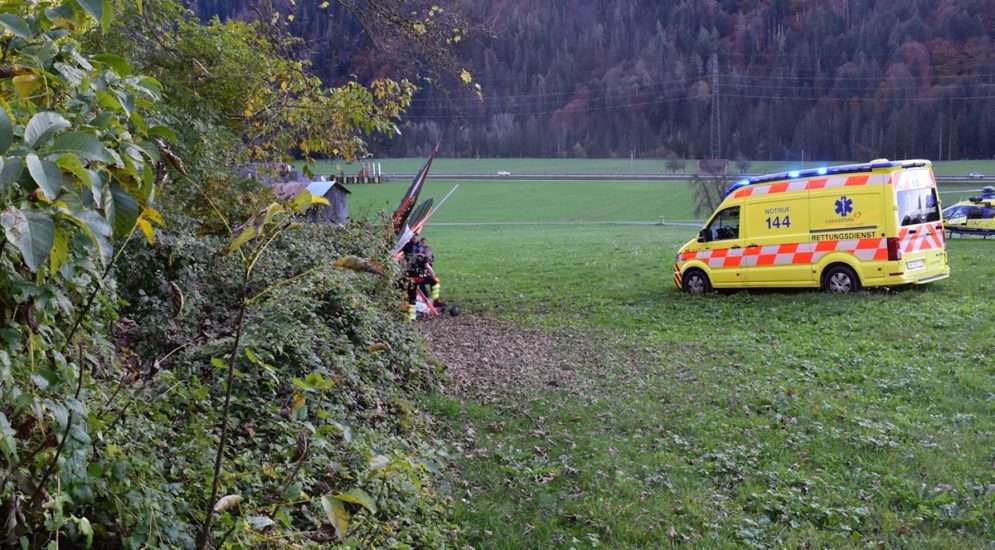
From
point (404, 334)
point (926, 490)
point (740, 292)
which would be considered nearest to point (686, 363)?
point (404, 334)

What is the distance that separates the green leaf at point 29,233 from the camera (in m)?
1.49

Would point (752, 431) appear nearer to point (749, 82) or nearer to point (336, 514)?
point (336, 514)

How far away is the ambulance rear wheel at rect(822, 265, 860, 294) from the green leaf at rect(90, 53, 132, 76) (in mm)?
13912

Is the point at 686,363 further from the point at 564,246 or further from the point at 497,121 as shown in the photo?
the point at 497,121

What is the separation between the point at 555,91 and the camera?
265 ft

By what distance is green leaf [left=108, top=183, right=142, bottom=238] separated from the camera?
1.93 m

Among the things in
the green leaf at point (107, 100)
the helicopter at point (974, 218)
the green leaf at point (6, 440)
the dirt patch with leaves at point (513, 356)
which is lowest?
the dirt patch with leaves at point (513, 356)

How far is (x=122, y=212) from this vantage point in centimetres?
194

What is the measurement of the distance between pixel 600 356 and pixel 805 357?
8.69 feet

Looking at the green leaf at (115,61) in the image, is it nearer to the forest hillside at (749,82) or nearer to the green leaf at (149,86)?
the green leaf at (149,86)

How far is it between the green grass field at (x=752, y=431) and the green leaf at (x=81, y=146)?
372 cm

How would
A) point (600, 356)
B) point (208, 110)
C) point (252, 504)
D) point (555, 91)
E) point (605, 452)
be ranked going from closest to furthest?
point (252, 504) < point (605, 452) < point (208, 110) < point (600, 356) < point (555, 91)

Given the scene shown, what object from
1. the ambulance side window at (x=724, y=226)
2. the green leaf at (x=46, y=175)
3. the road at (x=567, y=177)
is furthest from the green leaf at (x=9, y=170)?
the road at (x=567, y=177)

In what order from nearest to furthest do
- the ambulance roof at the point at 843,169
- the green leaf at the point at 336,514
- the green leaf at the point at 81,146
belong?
the green leaf at the point at 81,146, the green leaf at the point at 336,514, the ambulance roof at the point at 843,169
